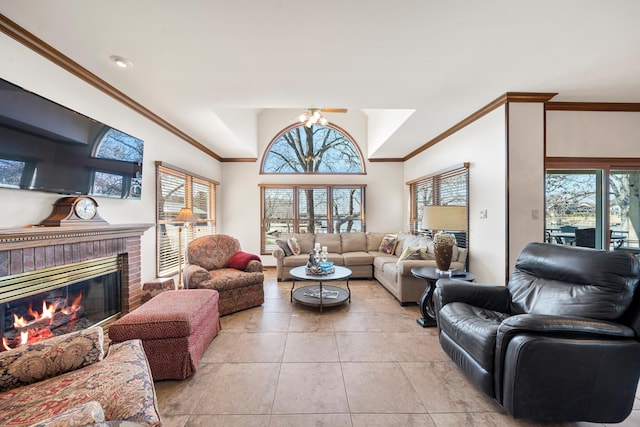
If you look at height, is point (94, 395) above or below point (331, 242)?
below

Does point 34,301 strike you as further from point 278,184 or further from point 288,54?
point 278,184

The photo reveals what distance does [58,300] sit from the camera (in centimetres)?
212

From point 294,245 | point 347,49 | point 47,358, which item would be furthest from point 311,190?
point 47,358

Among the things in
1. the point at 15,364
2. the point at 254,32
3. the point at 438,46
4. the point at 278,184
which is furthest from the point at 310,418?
the point at 278,184

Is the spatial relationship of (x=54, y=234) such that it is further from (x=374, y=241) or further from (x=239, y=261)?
(x=374, y=241)

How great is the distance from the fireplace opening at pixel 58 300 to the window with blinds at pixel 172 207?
904 millimetres

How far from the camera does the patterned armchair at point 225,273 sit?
10.5 ft

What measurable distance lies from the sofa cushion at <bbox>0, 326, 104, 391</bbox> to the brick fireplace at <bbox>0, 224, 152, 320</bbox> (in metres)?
0.72

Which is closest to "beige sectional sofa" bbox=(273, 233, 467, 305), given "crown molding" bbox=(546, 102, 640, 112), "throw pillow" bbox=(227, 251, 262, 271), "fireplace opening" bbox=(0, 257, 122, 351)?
"throw pillow" bbox=(227, 251, 262, 271)

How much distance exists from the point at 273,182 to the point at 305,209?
0.96m

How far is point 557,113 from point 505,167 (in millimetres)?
1038

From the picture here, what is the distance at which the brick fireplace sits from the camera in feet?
5.53

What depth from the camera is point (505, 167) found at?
2.92 m

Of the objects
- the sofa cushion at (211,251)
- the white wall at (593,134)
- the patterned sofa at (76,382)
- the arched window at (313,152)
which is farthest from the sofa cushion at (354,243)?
the patterned sofa at (76,382)
